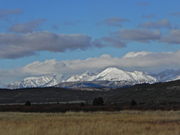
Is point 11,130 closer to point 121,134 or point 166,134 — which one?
point 121,134

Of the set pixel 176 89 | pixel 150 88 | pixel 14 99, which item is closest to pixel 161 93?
pixel 176 89

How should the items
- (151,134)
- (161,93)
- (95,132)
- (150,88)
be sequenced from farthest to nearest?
(150,88) < (161,93) < (95,132) < (151,134)

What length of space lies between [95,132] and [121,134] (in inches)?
68.7

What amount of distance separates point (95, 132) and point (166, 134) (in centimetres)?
387

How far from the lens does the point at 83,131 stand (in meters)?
26.2

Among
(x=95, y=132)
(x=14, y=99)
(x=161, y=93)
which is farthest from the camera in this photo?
(x=14, y=99)

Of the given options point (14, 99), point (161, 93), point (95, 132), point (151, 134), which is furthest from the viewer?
point (14, 99)

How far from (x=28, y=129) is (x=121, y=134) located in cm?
516

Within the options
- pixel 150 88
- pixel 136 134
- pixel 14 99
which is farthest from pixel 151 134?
pixel 14 99

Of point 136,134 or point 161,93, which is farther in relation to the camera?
point 161,93

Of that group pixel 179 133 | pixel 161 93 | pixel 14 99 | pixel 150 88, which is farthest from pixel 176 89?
pixel 179 133

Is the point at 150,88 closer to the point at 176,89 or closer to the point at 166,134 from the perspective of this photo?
the point at 176,89

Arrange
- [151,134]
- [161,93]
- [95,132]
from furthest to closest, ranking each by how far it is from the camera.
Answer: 1. [161,93]
2. [95,132]
3. [151,134]

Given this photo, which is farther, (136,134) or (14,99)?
(14,99)
